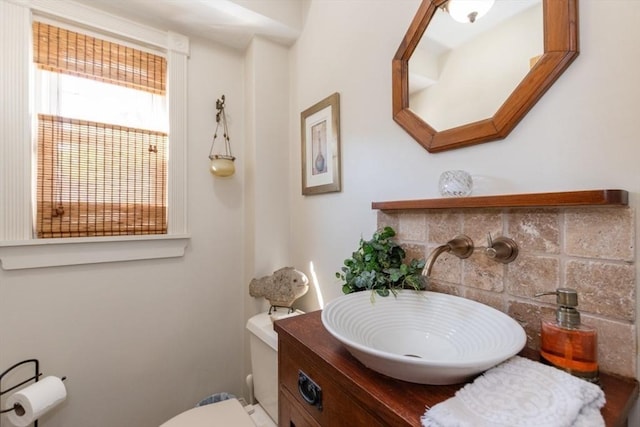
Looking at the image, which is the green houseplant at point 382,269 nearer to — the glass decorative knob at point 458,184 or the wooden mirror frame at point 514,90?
the glass decorative knob at point 458,184

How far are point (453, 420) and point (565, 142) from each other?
0.62 m

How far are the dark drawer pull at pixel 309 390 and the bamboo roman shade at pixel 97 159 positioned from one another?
3.82 ft

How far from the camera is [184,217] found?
4.94 feet

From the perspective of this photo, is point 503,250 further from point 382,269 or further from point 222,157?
point 222,157

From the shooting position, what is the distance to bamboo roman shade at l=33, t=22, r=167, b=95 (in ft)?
4.02

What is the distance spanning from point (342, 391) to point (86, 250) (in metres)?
1.35

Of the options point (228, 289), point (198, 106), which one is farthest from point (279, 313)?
point (198, 106)

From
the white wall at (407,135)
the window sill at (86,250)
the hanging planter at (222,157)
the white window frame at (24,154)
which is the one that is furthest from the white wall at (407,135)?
the white window frame at (24,154)

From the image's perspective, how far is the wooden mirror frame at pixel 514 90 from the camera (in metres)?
0.61

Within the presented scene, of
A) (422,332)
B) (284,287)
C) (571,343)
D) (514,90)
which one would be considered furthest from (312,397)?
(514,90)

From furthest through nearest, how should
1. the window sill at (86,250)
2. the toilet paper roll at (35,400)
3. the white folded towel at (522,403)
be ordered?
1. the window sill at (86,250)
2. the toilet paper roll at (35,400)
3. the white folded towel at (522,403)

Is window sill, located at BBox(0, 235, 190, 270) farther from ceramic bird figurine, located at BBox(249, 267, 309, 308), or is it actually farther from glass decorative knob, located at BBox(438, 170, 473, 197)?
glass decorative knob, located at BBox(438, 170, 473, 197)

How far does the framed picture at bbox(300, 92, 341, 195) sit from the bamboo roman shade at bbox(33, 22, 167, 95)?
2.69 feet

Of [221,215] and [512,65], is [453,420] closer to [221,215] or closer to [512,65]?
[512,65]
